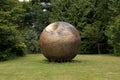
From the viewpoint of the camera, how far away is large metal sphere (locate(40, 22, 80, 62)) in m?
18.7

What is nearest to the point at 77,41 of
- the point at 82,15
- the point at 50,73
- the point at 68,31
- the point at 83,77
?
the point at 68,31

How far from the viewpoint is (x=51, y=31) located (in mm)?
19156

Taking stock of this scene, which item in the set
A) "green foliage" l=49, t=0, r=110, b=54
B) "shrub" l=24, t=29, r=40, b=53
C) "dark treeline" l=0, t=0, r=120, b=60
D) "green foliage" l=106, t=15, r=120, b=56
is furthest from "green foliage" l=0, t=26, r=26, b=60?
"green foliage" l=49, t=0, r=110, b=54

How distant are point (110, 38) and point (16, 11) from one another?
9927 mm

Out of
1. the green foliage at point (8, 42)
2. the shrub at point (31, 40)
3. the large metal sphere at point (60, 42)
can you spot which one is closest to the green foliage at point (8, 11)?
the green foliage at point (8, 42)

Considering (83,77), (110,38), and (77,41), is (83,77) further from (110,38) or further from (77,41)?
(110,38)

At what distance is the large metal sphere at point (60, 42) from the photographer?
1873 cm

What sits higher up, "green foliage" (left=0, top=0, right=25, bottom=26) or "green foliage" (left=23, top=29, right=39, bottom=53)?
"green foliage" (left=0, top=0, right=25, bottom=26)

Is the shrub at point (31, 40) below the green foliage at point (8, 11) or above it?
below

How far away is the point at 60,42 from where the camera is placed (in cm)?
1866

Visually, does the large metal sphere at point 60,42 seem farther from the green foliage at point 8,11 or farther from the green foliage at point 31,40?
the green foliage at point 31,40

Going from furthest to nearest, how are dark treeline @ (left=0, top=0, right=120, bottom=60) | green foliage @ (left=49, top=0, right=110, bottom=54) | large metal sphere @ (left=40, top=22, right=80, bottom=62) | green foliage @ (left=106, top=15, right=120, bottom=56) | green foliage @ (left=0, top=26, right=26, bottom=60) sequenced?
green foliage @ (left=49, top=0, right=110, bottom=54)
dark treeline @ (left=0, top=0, right=120, bottom=60)
green foliage @ (left=106, top=15, right=120, bottom=56)
green foliage @ (left=0, top=26, right=26, bottom=60)
large metal sphere @ (left=40, top=22, right=80, bottom=62)

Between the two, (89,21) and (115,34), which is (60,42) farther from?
(89,21)

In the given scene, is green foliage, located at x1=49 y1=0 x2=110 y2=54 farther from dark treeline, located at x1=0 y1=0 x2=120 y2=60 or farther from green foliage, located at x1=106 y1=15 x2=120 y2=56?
green foliage, located at x1=106 y1=15 x2=120 y2=56
